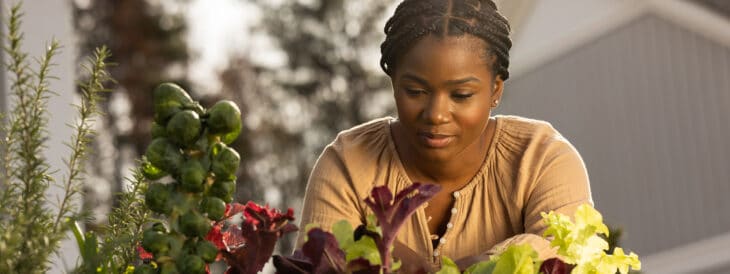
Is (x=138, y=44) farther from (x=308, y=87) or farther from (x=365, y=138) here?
(x=365, y=138)

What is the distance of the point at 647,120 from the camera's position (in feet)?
39.3

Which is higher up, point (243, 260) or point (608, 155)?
point (608, 155)

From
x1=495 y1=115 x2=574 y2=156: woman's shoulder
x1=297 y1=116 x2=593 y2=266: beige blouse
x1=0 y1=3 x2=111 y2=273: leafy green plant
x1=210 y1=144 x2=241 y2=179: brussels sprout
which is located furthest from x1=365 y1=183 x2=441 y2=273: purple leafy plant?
x1=495 y1=115 x2=574 y2=156: woman's shoulder

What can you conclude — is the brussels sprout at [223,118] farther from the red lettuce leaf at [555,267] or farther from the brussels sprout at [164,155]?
the red lettuce leaf at [555,267]

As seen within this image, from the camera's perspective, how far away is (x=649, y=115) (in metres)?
12.0

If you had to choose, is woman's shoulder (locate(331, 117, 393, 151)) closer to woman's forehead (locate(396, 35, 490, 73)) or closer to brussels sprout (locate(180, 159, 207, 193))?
woman's forehead (locate(396, 35, 490, 73))

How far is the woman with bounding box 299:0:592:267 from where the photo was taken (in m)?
1.63

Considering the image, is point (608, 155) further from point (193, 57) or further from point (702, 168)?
point (193, 57)

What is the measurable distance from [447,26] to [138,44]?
16.3m

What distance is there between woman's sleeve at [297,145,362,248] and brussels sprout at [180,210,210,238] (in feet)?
2.48

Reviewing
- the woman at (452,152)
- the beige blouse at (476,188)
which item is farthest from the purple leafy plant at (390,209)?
the beige blouse at (476,188)

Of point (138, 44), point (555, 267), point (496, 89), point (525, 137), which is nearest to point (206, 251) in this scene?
point (555, 267)

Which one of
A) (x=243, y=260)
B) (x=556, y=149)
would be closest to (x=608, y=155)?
Answer: (x=556, y=149)

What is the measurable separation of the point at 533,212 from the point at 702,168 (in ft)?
34.0
